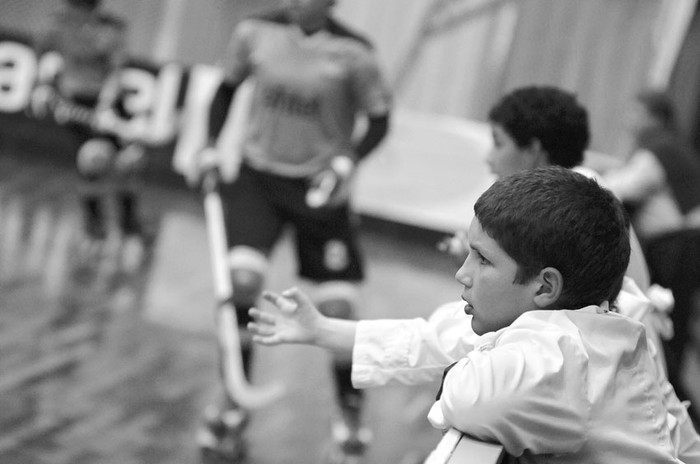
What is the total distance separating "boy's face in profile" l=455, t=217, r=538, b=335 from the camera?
1.35 meters

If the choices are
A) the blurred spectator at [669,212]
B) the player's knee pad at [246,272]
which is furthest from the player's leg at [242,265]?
the blurred spectator at [669,212]

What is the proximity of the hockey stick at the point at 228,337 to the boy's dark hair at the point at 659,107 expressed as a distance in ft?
5.96

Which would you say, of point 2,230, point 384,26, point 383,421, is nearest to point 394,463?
point 383,421

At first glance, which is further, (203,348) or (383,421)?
(203,348)

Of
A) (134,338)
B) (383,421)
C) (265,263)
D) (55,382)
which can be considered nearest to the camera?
(265,263)

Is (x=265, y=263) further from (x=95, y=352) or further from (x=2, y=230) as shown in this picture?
(x=2, y=230)

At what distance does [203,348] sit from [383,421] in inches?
35.0

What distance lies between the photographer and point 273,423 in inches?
151

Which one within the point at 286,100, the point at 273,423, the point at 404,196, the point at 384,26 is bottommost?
the point at 404,196

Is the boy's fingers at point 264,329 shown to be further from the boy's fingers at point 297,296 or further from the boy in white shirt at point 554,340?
the boy in white shirt at point 554,340

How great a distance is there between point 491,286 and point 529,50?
617 cm

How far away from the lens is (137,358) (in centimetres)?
422

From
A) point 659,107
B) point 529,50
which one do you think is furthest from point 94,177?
point 529,50

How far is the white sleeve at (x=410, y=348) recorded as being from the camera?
1567mm
